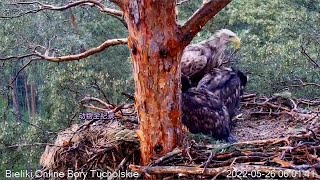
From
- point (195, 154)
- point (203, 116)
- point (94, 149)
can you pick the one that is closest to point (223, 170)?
point (195, 154)

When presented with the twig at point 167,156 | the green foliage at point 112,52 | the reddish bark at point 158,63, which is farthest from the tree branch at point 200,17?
the green foliage at point 112,52

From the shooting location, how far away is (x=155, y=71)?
3062 mm

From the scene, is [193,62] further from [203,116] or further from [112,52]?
[112,52]

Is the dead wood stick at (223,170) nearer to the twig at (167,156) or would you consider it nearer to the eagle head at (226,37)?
the twig at (167,156)

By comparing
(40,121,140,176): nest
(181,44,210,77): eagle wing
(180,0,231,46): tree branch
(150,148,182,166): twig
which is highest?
(180,0,231,46): tree branch

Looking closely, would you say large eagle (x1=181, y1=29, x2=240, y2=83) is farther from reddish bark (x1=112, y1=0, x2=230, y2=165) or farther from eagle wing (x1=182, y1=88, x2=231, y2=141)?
reddish bark (x1=112, y1=0, x2=230, y2=165)

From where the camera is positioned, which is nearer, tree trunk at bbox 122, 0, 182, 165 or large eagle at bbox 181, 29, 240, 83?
tree trunk at bbox 122, 0, 182, 165

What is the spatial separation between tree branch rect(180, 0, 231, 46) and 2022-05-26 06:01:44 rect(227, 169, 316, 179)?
932 mm

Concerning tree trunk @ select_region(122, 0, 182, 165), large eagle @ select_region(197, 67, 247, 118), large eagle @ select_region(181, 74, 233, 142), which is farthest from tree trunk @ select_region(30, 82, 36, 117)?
tree trunk @ select_region(122, 0, 182, 165)

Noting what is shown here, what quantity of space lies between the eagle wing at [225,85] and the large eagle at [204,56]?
3.2 inches

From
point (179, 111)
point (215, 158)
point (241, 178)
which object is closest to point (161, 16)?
point (179, 111)

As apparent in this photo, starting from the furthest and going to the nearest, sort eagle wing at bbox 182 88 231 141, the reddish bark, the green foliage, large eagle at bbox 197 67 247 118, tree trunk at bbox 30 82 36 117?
1. tree trunk at bbox 30 82 36 117
2. the green foliage
3. large eagle at bbox 197 67 247 118
4. eagle wing at bbox 182 88 231 141
5. the reddish bark

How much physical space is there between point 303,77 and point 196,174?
5.13 meters

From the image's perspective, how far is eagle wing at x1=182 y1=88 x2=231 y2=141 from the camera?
3.80m
